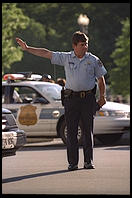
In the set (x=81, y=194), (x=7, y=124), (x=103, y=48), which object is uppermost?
(x=103, y=48)

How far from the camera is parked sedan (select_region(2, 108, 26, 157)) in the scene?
11.1 m

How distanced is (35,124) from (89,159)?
6.88 metres

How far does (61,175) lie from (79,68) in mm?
1405

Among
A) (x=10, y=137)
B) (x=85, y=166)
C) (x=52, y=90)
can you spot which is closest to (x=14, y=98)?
(x=52, y=90)

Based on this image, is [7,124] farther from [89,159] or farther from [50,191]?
[50,191]

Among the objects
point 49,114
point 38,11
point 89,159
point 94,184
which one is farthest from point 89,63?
point 38,11

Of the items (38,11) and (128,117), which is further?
(38,11)

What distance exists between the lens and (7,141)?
11148 millimetres

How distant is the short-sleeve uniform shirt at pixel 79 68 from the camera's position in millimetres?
11242

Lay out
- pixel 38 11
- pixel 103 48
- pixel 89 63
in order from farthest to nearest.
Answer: pixel 38 11 → pixel 103 48 → pixel 89 63

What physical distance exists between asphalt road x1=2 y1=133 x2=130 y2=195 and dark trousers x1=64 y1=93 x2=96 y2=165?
9.6 inches

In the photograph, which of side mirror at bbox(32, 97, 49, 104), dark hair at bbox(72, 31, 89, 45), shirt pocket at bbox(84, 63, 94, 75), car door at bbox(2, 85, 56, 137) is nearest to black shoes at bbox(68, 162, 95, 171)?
shirt pocket at bbox(84, 63, 94, 75)

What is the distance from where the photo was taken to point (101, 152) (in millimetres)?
15625

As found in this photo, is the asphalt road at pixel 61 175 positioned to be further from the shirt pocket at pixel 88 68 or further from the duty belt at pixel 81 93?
the shirt pocket at pixel 88 68
